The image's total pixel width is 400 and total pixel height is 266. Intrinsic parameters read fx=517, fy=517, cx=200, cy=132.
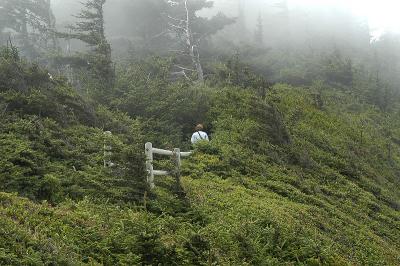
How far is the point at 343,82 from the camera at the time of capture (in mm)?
29703

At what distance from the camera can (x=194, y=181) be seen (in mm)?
11828

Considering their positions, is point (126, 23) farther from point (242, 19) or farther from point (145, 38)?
point (242, 19)

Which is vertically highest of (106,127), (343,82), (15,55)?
(15,55)

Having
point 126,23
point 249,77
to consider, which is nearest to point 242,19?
point 126,23

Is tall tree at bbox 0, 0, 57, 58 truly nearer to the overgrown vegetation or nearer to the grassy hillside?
the overgrown vegetation

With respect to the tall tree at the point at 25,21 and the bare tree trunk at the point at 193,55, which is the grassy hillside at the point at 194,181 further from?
the tall tree at the point at 25,21

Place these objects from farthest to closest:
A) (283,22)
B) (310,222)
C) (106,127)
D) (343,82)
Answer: (283,22) < (343,82) < (106,127) < (310,222)

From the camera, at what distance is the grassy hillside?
6.91 metres

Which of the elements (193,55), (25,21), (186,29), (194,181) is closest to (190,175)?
(194,181)

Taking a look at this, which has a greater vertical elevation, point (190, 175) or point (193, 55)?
point (190, 175)

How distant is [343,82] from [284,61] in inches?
205

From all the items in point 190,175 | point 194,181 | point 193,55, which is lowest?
point 193,55

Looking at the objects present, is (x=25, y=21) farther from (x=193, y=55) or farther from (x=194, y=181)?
(x=194, y=181)

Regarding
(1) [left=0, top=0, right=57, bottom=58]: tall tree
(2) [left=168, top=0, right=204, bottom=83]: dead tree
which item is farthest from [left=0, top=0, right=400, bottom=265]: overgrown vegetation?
(1) [left=0, top=0, right=57, bottom=58]: tall tree
